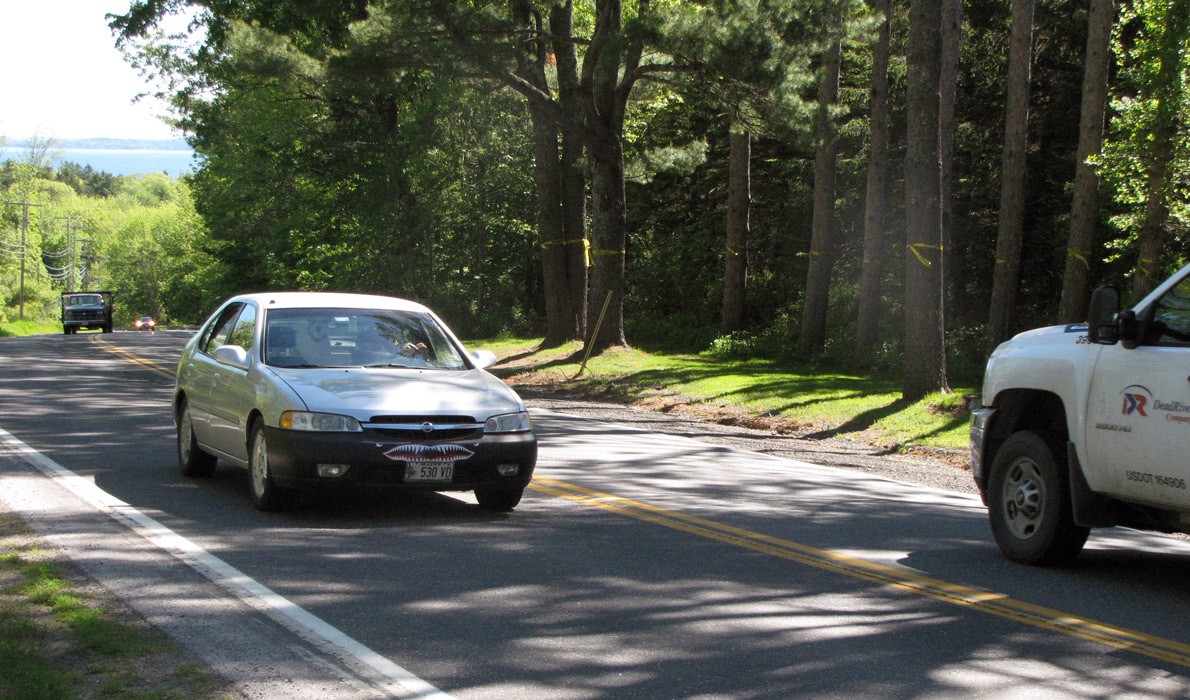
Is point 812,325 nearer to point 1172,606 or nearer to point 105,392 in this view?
point 105,392

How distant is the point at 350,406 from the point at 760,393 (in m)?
13.1

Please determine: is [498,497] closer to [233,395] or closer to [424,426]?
[424,426]

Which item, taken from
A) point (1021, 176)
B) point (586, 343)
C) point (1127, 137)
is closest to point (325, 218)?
point (586, 343)

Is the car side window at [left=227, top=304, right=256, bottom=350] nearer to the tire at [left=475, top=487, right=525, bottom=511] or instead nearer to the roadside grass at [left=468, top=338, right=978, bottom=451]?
the tire at [left=475, top=487, right=525, bottom=511]

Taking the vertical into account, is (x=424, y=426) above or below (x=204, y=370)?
below

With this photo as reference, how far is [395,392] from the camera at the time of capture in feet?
30.0

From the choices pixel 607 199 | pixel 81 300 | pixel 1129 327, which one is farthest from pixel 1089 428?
pixel 81 300

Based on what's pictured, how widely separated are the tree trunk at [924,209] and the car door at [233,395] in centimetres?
1086

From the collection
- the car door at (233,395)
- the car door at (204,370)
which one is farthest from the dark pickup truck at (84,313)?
the car door at (233,395)

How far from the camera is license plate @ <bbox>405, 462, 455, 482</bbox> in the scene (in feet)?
29.0

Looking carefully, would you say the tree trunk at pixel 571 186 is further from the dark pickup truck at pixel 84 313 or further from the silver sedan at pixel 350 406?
the dark pickup truck at pixel 84 313

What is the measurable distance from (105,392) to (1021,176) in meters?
18.2

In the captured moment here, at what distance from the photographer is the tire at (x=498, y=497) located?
944 cm

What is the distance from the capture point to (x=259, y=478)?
9.33 metres
